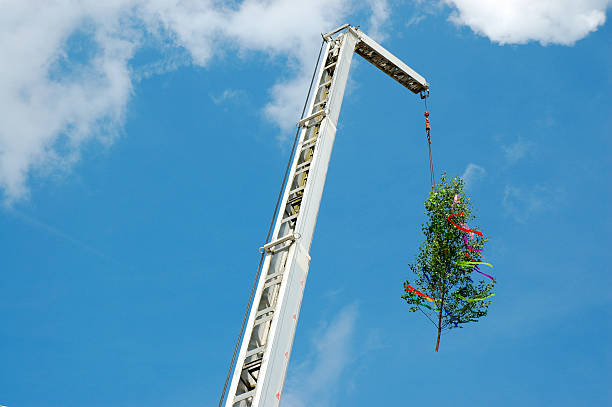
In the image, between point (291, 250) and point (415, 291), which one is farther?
point (415, 291)

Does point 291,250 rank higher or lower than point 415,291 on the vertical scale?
lower

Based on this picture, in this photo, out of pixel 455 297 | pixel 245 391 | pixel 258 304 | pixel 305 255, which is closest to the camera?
pixel 245 391

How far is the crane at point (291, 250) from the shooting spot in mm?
11367

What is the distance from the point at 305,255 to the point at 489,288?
12.3 m

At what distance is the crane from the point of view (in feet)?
37.3

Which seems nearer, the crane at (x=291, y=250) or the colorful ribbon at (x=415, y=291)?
the crane at (x=291, y=250)

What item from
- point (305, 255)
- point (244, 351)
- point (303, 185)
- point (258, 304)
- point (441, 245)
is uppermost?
point (441, 245)

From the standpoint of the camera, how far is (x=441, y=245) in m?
22.6

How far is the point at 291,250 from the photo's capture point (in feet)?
42.9

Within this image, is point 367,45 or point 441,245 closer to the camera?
point 367,45

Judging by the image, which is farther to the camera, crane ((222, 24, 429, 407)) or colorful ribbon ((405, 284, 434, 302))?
colorful ribbon ((405, 284, 434, 302))

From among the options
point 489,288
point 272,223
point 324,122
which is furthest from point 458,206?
point 272,223

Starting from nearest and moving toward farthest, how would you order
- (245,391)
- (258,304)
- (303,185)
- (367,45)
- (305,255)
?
(245,391) → (258,304) → (305,255) → (303,185) → (367,45)

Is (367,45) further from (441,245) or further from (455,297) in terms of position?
(455,297)
